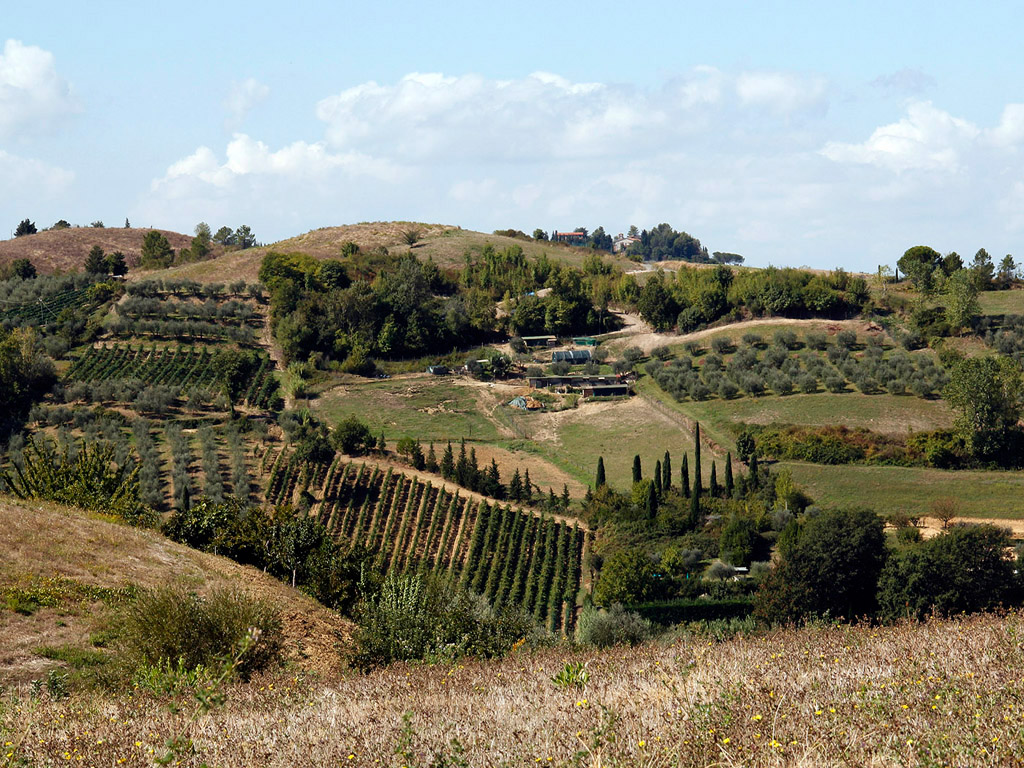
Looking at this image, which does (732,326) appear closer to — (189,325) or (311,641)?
(189,325)

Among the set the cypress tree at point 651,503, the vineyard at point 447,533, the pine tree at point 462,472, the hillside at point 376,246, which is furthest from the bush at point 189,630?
the hillside at point 376,246

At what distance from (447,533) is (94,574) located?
1127 inches

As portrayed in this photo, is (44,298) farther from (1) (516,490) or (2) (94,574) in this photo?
(2) (94,574)

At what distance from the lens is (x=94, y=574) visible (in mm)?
21844

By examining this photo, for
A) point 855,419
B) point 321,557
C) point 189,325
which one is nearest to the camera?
point 321,557

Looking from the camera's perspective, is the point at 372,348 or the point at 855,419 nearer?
the point at 855,419

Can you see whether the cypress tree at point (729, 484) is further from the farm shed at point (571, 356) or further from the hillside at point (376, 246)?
the hillside at point (376, 246)

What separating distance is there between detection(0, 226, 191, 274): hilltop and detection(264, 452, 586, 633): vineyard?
76.6 meters

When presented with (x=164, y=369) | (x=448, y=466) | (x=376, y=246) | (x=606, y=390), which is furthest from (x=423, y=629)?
(x=376, y=246)

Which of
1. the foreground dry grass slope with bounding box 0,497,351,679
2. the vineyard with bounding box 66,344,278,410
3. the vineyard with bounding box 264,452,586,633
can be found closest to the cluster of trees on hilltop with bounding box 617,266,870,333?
the vineyard with bounding box 66,344,278,410

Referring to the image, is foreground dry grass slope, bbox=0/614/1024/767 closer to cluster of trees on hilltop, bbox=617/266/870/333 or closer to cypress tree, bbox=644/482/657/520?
cypress tree, bbox=644/482/657/520

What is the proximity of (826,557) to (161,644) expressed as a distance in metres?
27.1

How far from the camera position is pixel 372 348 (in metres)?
85.8

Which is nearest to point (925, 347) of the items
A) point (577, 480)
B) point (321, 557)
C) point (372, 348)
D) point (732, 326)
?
point (732, 326)
